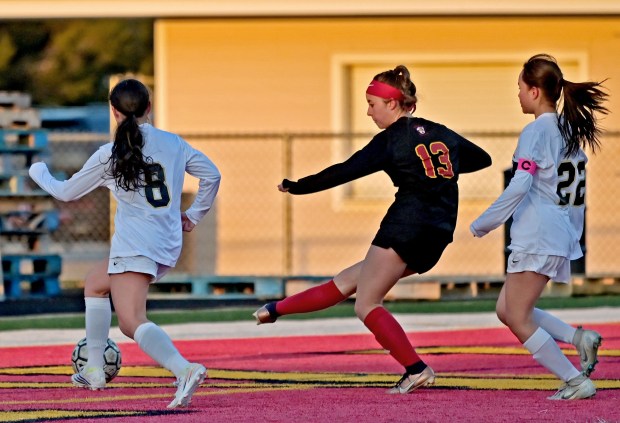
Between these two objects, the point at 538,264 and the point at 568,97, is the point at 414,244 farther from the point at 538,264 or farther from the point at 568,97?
the point at 568,97

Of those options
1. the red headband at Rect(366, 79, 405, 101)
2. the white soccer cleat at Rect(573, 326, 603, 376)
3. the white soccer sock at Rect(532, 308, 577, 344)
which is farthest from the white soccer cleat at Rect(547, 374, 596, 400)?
the red headband at Rect(366, 79, 405, 101)

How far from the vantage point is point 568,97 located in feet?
24.7

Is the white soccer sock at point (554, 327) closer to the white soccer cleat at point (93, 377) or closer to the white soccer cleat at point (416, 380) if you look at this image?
the white soccer cleat at point (416, 380)

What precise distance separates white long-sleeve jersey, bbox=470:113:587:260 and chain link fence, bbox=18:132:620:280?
11.0m

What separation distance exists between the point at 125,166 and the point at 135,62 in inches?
2094

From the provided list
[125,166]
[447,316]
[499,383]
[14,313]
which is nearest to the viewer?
[125,166]

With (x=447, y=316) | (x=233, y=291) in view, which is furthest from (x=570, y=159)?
(x=233, y=291)

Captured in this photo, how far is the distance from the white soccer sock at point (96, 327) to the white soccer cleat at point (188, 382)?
1.21 meters

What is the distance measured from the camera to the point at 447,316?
13969 mm

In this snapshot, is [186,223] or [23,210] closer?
[186,223]

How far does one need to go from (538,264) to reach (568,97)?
88 cm

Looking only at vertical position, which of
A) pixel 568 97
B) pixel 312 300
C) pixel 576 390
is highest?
pixel 568 97

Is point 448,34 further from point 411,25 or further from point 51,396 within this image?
point 51,396

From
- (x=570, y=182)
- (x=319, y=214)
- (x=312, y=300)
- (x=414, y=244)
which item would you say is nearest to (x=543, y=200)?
(x=570, y=182)
